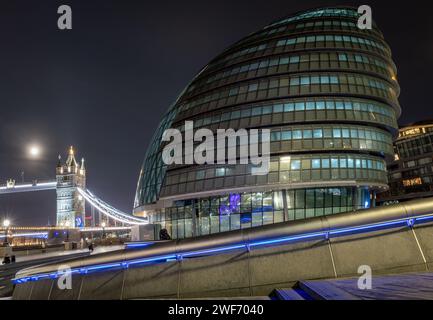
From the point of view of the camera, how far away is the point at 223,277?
13156mm

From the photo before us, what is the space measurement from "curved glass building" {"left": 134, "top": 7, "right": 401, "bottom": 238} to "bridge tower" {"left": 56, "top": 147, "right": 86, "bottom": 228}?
130038 millimetres

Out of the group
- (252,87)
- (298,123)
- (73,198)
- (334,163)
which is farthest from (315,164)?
(73,198)

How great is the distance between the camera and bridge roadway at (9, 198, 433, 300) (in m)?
12.8

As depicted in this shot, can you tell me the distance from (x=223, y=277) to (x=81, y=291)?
4676 mm

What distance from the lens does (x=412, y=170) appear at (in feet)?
410

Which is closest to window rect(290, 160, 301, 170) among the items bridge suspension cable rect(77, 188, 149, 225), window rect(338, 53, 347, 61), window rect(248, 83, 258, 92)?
window rect(248, 83, 258, 92)

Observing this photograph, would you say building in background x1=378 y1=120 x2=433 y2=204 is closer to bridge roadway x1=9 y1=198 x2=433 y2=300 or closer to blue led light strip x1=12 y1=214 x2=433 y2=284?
blue led light strip x1=12 y1=214 x2=433 y2=284

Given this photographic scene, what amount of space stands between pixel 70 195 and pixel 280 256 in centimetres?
17677

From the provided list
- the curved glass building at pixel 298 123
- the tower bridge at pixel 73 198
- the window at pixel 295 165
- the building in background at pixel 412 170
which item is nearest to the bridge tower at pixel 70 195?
the tower bridge at pixel 73 198

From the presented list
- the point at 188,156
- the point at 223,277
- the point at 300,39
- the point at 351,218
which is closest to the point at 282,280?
the point at 223,277

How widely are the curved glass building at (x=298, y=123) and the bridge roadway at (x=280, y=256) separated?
2843 cm

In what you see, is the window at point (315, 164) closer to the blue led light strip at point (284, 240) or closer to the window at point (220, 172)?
the window at point (220, 172)

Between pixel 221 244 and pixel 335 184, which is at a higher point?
pixel 335 184
